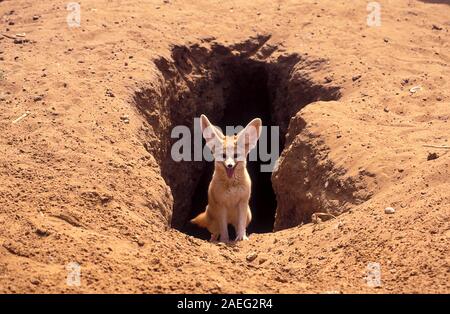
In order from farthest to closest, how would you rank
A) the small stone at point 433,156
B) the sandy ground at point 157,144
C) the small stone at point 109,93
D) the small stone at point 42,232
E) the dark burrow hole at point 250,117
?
the dark burrow hole at point 250,117 < the small stone at point 109,93 < the small stone at point 433,156 < the small stone at point 42,232 < the sandy ground at point 157,144

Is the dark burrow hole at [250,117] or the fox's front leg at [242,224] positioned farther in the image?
the dark burrow hole at [250,117]

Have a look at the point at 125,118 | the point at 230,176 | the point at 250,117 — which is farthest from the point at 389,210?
the point at 250,117

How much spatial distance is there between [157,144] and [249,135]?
1226 millimetres

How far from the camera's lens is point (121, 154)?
6.61 meters

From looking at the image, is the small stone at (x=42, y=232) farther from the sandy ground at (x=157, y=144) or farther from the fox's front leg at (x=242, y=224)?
the fox's front leg at (x=242, y=224)

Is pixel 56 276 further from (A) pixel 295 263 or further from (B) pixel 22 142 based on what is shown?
(B) pixel 22 142

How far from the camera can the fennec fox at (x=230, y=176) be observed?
7293 mm

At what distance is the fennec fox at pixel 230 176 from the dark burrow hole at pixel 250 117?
2496 mm

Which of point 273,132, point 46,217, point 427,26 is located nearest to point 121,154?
point 46,217

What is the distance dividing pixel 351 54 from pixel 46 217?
5.46 metres

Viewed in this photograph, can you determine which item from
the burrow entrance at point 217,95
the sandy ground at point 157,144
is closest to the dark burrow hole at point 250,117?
the burrow entrance at point 217,95

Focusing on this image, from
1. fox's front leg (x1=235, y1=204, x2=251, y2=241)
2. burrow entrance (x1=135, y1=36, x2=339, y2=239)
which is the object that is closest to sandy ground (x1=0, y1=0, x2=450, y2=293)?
burrow entrance (x1=135, y1=36, x2=339, y2=239)

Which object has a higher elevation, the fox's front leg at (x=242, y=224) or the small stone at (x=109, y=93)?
the small stone at (x=109, y=93)

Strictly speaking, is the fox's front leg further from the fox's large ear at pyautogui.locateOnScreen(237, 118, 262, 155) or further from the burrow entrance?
the burrow entrance
